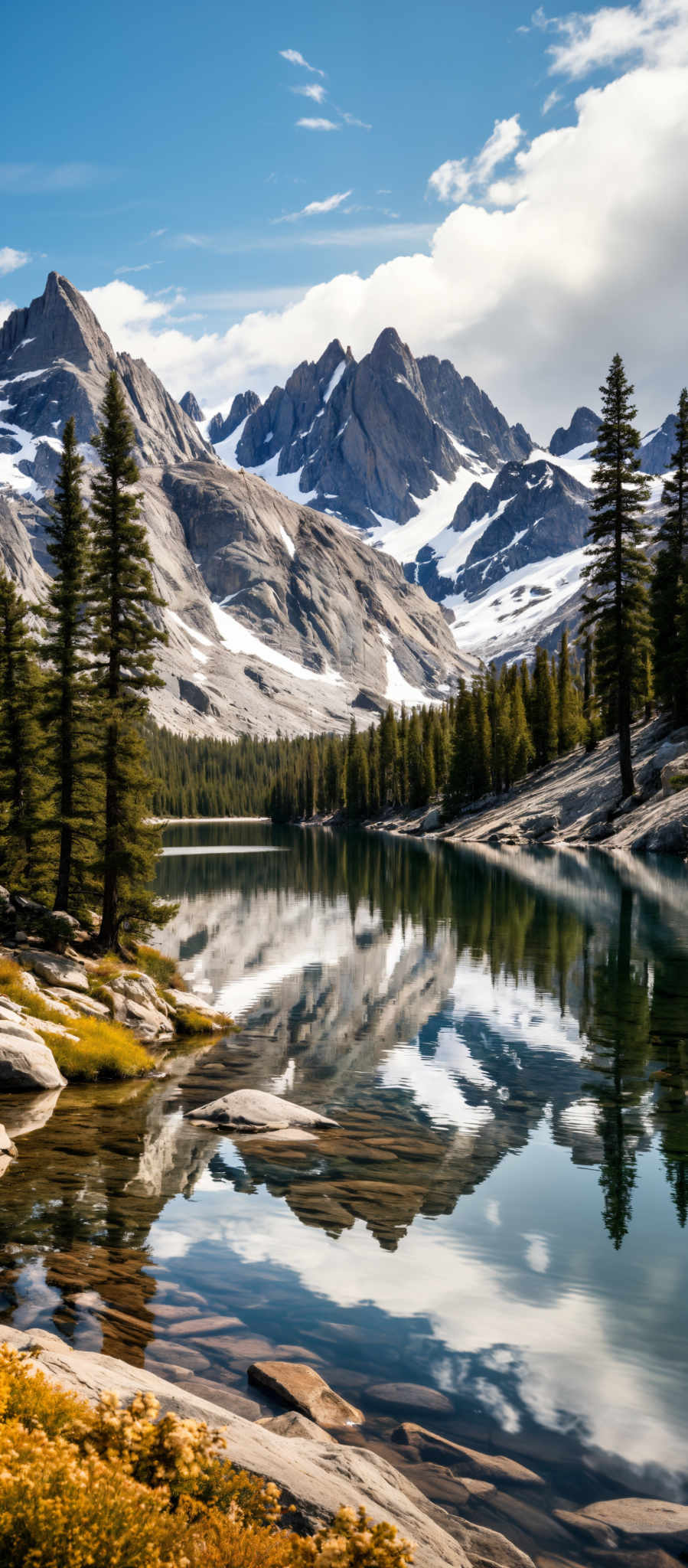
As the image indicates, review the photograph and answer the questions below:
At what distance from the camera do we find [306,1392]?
9008 mm

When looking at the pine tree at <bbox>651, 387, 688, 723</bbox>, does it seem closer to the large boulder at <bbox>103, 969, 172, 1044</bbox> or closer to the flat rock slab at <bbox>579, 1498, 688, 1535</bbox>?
A: the large boulder at <bbox>103, 969, 172, 1044</bbox>

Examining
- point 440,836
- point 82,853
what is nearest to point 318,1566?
point 82,853

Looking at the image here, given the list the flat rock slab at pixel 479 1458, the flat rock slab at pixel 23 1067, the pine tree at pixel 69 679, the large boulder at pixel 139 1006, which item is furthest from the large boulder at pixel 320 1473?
the pine tree at pixel 69 679

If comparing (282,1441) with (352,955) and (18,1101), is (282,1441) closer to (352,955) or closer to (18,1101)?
(18,1101)

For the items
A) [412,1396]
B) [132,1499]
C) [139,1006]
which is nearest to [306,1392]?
[412,1396]

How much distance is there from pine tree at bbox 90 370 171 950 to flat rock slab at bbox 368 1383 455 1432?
2192 centimetres

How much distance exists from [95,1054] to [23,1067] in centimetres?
212

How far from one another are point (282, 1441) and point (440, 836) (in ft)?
363

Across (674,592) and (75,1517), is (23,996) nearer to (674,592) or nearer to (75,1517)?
(75,1517)

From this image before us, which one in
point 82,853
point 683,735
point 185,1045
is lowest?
point 185,1045

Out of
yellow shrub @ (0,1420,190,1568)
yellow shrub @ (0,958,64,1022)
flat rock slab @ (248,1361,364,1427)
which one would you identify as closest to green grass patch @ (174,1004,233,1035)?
yellow shrub @ (0,958,64,1022)

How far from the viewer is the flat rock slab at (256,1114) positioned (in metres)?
18.0

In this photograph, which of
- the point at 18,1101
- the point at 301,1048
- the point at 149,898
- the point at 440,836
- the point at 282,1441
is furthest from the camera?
the point at 440,836

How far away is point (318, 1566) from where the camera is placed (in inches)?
204
